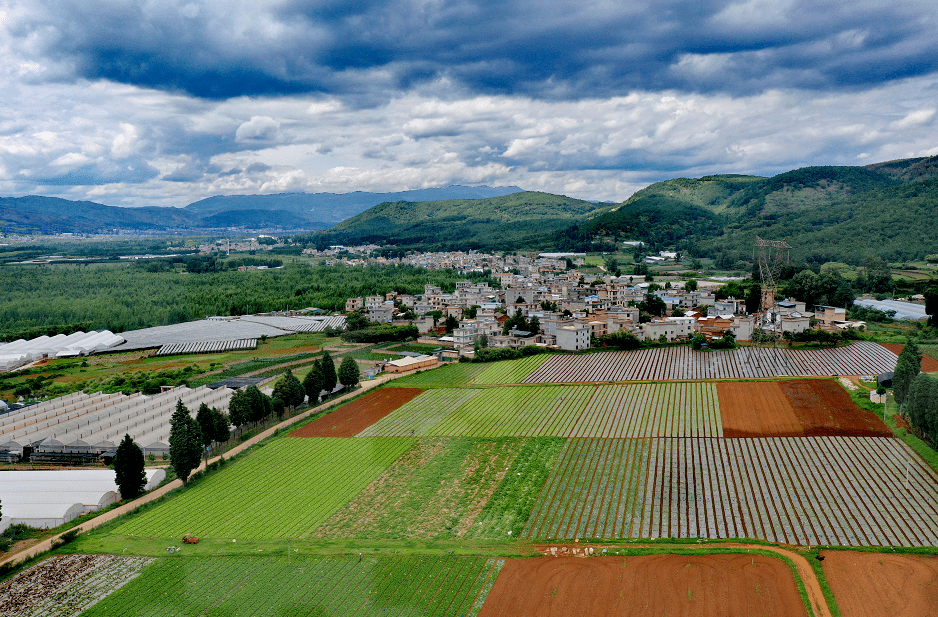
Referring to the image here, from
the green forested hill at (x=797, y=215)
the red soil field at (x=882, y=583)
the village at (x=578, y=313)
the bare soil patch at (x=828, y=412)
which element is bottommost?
the red soil field at (x=882, y=583)

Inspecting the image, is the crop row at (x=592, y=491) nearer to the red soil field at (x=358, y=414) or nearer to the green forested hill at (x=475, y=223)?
the red soil field at (x=358, y=414)

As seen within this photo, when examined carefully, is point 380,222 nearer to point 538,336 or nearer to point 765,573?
point 538,336

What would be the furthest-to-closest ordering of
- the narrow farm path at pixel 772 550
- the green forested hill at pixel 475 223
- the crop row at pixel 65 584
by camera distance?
the green forested hill at pixel 475 223 → the crop row at pixel 65 584 → the narrow farm path at pixel 772 550

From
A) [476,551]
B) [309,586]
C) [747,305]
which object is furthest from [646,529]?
[747,305]

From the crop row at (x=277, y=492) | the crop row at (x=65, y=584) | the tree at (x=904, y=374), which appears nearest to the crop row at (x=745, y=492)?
the tree at (x=904, y=374)

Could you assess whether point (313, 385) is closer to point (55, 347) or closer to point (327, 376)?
point (327, 376)

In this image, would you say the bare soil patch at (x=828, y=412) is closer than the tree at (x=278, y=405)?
Yes

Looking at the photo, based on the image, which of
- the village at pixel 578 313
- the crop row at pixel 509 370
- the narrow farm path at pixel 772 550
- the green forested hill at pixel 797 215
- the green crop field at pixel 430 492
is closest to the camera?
the narrow farm path at pixel 772 550
